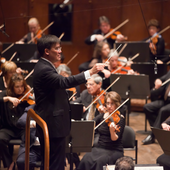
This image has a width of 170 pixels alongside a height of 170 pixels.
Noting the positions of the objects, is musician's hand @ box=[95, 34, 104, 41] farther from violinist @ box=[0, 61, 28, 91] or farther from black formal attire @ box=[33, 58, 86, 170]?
black formal attire @ box=[33, 58, 86, 170]

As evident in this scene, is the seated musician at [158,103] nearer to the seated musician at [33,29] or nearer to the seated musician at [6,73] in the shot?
the seated musician at [6,73]

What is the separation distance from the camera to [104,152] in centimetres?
299

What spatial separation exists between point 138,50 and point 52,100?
2.91 m

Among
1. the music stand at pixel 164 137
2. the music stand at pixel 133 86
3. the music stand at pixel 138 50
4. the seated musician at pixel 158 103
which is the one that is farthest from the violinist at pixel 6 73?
the music stand at pixel 164 137

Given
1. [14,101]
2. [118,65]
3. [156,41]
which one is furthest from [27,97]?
[156,41]

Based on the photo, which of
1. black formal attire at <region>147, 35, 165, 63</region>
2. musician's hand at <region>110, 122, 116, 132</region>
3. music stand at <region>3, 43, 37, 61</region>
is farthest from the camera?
black formal attire at <region>147, 35, 165, 63</region>

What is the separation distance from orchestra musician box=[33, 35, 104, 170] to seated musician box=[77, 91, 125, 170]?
2.20 ft

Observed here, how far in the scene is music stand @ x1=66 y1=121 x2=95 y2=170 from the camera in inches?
107

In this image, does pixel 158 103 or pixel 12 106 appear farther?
pixel 158 103

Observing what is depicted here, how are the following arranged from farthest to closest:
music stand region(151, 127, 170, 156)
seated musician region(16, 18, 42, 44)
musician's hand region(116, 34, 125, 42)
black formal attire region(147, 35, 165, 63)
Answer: seated musician region(16, 18, 42, 44) → musician's hand region(116, 34, 125, 42) → black formal attire region(147, 35, 165, 63) → music stand region(151, 127, 170, 156)

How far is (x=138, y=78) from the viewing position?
13.5 feet

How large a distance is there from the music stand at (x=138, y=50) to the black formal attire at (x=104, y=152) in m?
2.10

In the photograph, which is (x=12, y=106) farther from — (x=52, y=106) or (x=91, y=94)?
(x=52, y=106)

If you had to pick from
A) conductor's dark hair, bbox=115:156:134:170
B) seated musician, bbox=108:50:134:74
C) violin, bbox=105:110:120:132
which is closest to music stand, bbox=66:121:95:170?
violin, bbox=105:110:120:132
